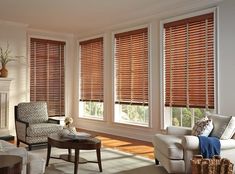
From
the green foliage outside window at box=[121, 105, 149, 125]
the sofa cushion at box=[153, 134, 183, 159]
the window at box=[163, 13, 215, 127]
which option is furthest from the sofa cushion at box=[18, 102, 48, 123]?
the sofa cushion at box=[153, 134, 183, 159]

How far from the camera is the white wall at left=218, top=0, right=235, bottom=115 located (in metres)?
4.93

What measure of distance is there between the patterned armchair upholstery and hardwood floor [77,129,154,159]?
121 cm

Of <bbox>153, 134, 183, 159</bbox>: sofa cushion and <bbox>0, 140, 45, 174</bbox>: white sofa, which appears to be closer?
<bbox>0, 140, 45, 174</bbox>: white sofa

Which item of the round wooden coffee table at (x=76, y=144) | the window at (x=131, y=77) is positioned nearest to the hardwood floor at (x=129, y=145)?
the window at (x=131, y=77)

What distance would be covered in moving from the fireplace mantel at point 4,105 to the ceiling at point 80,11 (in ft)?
5.35

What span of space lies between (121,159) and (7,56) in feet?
14.4

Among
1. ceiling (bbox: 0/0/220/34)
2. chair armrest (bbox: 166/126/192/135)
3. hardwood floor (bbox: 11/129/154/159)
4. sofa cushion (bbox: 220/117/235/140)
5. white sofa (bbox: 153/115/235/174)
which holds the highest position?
ceiling (bbox: 0/0/220/34)

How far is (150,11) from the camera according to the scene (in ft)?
20.6

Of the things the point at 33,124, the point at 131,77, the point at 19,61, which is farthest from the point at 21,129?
the point at 131,77

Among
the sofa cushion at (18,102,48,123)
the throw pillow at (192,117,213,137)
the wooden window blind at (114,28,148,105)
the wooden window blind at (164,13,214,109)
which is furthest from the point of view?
the wooden window blind at (114,28,148,105)

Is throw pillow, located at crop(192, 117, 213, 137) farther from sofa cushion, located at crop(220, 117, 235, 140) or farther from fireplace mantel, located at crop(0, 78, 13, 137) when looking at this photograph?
fireplace mantel, located at crop(0, 78, 13, 137)

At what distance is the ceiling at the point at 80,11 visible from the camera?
5715 millimetres

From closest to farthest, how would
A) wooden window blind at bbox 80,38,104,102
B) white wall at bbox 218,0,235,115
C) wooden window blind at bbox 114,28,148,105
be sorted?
white wall at bbox 218,0,235,115
wooden window blind at bbox 114,28,148,105
wooden window blind at bbox 80,38,104,102

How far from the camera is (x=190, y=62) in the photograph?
222 inches
